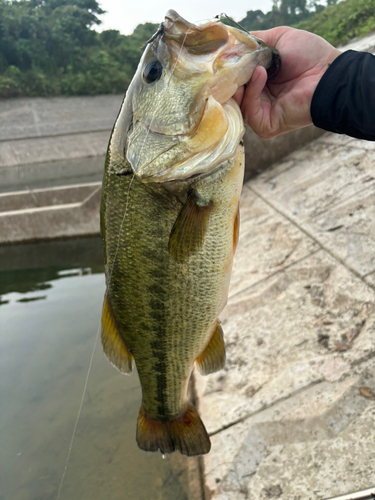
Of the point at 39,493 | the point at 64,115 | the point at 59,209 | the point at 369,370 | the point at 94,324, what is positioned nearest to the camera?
the point at 369,370

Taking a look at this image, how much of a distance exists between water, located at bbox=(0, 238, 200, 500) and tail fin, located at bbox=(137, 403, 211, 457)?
81 cm

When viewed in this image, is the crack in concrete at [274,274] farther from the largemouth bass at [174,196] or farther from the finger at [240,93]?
the finger at [240,93]

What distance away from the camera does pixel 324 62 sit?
6.85 feet

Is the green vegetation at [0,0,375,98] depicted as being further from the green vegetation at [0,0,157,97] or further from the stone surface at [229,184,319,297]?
the stone surface at [229,184,319,297]

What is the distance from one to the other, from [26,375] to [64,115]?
30.8 meters

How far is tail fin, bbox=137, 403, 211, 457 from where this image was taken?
219 centimetres

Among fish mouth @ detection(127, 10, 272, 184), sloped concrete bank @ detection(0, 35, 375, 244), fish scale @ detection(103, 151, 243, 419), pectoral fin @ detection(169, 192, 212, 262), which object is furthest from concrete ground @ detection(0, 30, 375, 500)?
fish mouth @ detection(127, 10, 272, 184)

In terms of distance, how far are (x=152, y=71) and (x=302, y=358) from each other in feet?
8.14

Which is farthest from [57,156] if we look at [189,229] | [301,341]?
[189,229]

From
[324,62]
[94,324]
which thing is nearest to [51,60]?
[94,324]

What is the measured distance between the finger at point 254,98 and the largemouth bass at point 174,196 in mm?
66

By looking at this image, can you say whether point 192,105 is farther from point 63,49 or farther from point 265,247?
point 63,49

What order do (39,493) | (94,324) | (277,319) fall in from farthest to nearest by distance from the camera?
→ 1. (94,324)
2. (277,319)
3. (39,493)

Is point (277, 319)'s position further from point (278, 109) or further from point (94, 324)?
point (94, 324)
